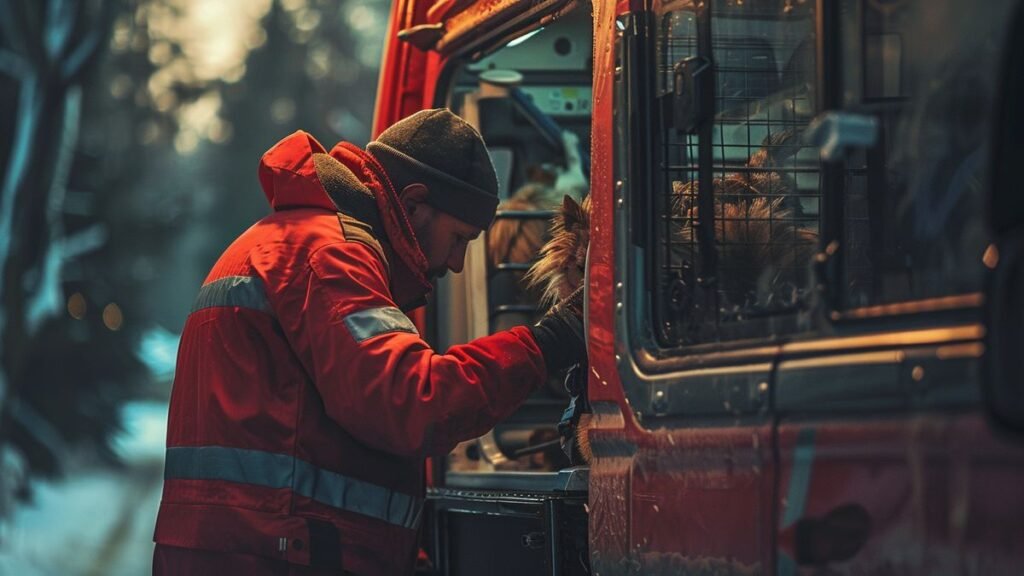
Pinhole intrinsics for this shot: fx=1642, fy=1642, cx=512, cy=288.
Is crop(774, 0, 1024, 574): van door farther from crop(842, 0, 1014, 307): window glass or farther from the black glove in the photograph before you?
the black glove

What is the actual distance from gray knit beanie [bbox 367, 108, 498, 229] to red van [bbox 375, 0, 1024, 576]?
312mm

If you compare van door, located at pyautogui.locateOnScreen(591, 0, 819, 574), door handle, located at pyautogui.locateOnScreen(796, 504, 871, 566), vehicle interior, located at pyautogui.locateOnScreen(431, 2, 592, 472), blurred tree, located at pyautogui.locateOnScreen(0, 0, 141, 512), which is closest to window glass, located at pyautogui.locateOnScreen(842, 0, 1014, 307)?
van door, located at pyautogui.locateOnScreen(591, 0, 819, 574)

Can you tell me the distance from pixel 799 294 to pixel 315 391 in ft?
4.05

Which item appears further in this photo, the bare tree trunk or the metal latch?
the bare tree trunk

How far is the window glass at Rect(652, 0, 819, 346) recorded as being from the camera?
2.51m

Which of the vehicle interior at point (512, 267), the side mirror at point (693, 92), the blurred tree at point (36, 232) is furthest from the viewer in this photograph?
the blurred tree at point (36, 232)

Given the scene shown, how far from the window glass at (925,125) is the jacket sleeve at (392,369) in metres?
1.02

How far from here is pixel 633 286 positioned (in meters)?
2.70

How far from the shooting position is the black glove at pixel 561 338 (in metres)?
3.17

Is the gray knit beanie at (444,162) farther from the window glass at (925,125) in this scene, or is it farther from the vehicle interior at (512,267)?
the window glass at (925,125)

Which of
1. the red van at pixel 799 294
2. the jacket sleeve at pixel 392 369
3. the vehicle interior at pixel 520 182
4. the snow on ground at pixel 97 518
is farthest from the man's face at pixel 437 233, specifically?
the snow on ground at pixel 97 518

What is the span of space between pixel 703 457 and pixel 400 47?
241cm

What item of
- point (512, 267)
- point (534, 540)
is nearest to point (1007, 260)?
point (534, 540)

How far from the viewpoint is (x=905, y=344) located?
6.03ft
